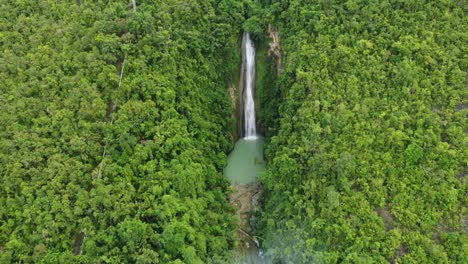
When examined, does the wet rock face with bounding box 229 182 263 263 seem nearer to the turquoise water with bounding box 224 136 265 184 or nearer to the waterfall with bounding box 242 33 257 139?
the turquoise water with bounding box 224 136 265 184

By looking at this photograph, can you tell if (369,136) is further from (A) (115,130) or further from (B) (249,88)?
(A) (115,130)

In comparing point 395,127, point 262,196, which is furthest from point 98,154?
point 395,127

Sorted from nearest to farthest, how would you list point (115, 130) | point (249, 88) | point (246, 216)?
1. point (115, 130)
2. point (246, 216)
3. point (249, 88)

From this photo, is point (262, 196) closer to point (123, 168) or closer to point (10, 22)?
point (123, 168)

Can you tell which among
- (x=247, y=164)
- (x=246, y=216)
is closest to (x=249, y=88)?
(x=247, y=164)

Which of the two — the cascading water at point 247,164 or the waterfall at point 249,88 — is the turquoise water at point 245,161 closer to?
the cascading water at point 247,164

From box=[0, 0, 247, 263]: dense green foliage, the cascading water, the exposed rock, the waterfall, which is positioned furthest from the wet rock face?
the exposed rock
